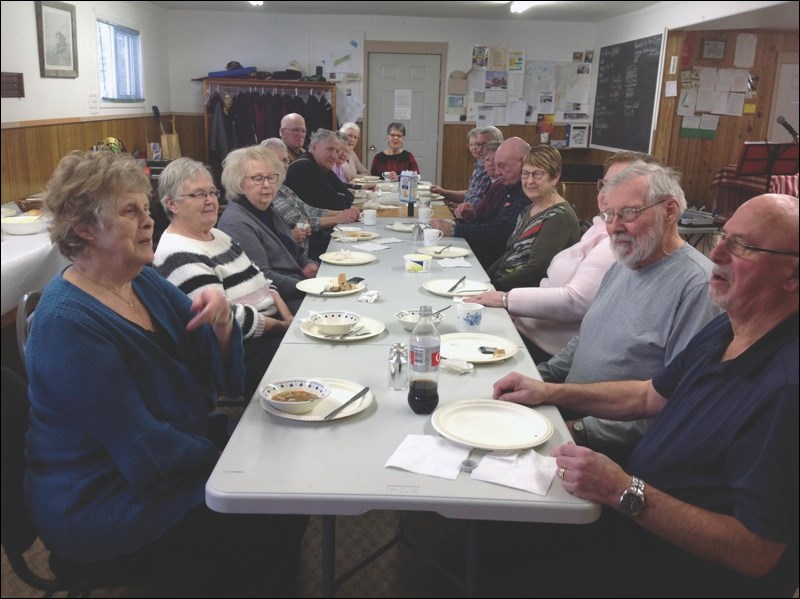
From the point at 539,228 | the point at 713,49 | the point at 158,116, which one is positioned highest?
the point at 713,49

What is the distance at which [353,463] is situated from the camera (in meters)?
1.27

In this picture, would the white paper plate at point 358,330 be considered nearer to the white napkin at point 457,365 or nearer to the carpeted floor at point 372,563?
the white napkin at point 457,365

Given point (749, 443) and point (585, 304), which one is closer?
point (749, 443)

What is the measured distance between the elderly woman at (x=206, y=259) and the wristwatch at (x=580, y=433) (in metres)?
1.14

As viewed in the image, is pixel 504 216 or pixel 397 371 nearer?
pixel 397 371

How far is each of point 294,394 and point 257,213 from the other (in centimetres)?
165

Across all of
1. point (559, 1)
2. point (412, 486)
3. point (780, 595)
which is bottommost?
point (780, 595)

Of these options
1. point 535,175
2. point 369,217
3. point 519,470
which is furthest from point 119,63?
point 519,470

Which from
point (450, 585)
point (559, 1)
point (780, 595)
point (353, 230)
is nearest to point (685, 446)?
point (780, 595)

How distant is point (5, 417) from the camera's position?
1.26m

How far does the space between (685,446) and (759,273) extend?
0.36m

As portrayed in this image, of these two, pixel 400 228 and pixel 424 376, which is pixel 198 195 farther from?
pixel 400 228

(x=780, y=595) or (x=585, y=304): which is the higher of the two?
(x=585, y=304)

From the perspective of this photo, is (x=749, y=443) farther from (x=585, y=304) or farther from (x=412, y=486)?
(x=585, y=304)
